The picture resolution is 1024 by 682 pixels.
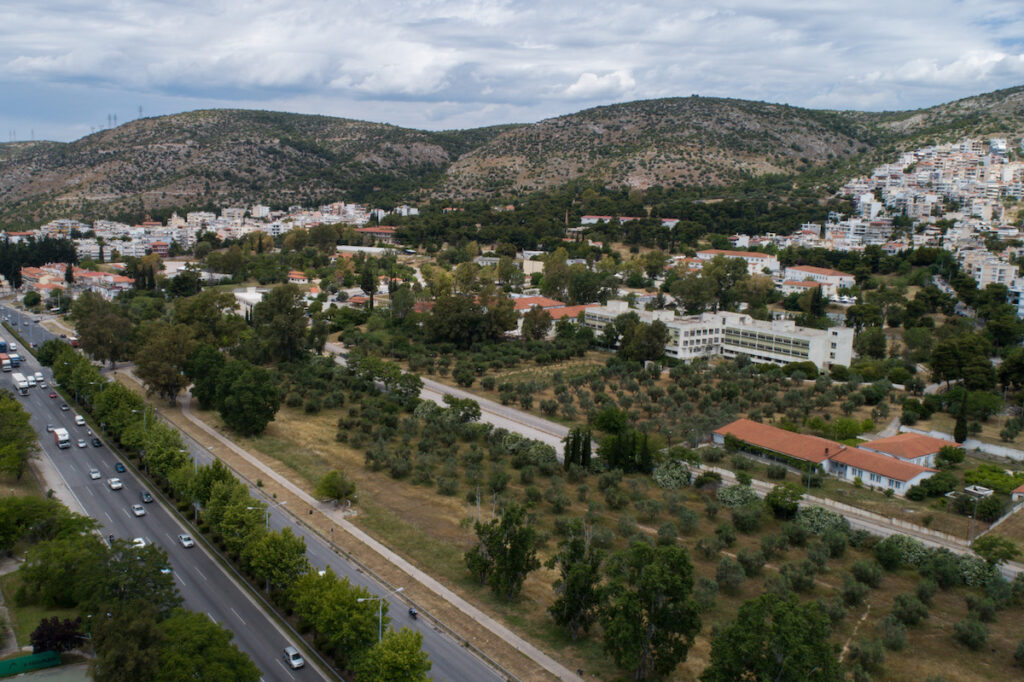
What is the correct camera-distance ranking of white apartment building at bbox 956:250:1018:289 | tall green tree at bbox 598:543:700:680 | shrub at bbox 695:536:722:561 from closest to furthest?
tall green tree at bbox 598:543:700:680, shrub at bbox 695:536:722:561, white apartment building at bbox 956:250:1018:289

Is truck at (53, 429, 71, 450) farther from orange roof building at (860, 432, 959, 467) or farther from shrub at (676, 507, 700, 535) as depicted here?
orange roof building at (860, 432, 959, 467)

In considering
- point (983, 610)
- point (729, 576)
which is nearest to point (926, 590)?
point (983, 610)

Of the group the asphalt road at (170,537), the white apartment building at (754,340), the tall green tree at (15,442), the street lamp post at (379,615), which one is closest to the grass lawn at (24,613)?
the asphalt road at (170,537)

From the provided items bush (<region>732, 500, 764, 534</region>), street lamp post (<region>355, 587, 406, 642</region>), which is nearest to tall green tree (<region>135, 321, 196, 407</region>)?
street lamp post (<region>355, 587, 406, 642</region>)

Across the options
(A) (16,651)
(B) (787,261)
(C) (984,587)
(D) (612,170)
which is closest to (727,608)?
(C) (984,587)

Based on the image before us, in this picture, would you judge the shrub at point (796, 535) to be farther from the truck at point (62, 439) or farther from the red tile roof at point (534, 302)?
the red tile roof at point (534, 302)

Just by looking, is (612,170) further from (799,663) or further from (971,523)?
(799,663)

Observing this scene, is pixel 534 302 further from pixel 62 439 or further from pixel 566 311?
pixel 62 439
